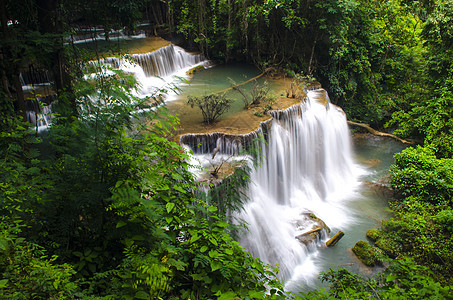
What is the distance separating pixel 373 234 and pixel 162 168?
751 centimetres

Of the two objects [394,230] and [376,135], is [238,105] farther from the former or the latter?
[376,135]

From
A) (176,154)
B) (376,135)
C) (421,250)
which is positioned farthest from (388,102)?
(176,154)

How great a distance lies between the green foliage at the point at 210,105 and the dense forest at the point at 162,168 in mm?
1568

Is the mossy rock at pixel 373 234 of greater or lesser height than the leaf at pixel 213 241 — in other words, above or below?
below

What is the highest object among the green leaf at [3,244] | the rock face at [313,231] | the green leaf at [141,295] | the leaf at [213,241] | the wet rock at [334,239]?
the green leaf at [3,244]

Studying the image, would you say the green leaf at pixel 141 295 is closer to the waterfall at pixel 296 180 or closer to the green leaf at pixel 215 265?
the green leaf at pixel 215 265

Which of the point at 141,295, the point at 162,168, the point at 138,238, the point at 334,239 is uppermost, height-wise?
the point at 162,168

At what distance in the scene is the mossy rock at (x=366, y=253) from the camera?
7695mm

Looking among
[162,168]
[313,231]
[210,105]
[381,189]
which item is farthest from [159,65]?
[162,168]

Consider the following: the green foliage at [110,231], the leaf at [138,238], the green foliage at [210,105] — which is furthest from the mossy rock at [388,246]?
the leaf at [138,238]

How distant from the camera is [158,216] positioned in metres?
2.71

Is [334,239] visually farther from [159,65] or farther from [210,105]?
[159,65]

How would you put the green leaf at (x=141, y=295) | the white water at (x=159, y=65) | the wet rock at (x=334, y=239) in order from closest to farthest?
the green leaf at (x=141, y=295)
the wet rock at (x=334, y=239)
the white water at (x=159, y=65)

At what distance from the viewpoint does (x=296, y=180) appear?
424 inches
